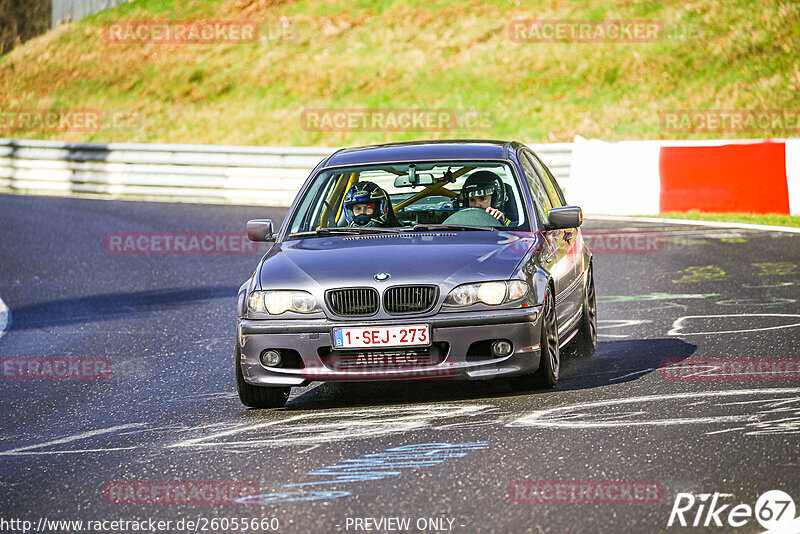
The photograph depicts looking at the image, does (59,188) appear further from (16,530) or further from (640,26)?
(16,530)

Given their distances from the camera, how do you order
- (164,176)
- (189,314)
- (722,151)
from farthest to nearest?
(164,176), (722,151), (189,314)

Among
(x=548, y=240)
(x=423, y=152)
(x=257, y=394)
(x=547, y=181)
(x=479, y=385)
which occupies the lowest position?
(x=479, y=385)

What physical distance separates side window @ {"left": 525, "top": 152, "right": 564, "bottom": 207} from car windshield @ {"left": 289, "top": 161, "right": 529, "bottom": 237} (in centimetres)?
58

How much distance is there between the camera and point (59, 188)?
27.0 meters

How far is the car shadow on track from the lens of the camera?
7594mm

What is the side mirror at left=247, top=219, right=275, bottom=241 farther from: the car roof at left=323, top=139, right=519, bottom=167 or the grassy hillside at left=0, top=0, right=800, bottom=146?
the grassy hillside at left=0, top=0, right=800, bottom=146

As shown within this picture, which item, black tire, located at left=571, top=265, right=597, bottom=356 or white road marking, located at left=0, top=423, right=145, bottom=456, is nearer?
white road marking, located at left=0, top=423, right=145, bottom=456

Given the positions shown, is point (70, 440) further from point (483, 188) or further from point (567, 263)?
point (567, 263)

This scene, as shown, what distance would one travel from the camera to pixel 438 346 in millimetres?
7039

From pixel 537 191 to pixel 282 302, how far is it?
2.36 m

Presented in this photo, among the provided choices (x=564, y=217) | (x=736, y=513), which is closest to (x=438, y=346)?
(x=564, y=217)

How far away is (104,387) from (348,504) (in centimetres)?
380

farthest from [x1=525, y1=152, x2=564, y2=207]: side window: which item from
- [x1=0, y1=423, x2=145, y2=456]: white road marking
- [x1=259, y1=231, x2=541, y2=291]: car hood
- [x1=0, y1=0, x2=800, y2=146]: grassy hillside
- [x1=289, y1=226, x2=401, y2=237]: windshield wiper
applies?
[x1=0, y1=0, x2=800, y2=146]: grassy hillside

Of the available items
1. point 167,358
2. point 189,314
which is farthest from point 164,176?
point 167,358
